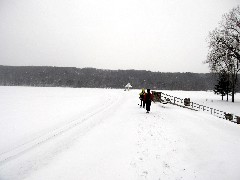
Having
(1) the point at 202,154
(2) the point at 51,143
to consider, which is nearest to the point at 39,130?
(2) the point at 51,143

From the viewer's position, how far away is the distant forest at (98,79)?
146375mm

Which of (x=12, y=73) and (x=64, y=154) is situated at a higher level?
(x=12, y=73)

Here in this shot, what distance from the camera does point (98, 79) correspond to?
163 metres

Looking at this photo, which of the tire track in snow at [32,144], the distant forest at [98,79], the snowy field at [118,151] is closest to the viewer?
the snowy field at [118,151]

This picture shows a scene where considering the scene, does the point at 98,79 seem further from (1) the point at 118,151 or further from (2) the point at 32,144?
(1) the point at 118,151

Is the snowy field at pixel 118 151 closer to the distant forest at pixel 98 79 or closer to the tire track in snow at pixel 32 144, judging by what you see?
the tire track in snow at pixel 32 144

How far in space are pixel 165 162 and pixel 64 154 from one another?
4306 mm

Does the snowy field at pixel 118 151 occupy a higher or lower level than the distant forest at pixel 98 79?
lower

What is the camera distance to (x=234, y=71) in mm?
43406

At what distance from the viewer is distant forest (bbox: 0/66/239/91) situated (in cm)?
14638

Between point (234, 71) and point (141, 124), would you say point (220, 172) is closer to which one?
point (141, 124)

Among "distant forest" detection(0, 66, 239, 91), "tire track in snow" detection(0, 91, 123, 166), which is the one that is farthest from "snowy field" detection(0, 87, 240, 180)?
"distant forest" detection(0, 66, 239, 91)

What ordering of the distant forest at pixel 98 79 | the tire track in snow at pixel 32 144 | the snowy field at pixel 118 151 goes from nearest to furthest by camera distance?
the snowy field at pixel 118 151
the tire track in snow at pixel 32 144
the distant forest at pixel 98 79

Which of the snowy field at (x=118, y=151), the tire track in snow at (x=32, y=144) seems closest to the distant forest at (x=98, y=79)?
the snowy field at (x=118, y=151)
